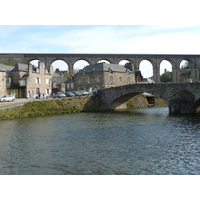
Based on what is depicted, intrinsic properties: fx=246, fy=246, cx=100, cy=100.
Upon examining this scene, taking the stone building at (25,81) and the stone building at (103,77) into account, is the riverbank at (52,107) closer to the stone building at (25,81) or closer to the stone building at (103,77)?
the stone building at (103,77)

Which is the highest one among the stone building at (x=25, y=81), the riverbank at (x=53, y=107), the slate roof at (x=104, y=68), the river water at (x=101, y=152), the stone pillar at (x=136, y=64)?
the stone pillar at (x=136, y=64)

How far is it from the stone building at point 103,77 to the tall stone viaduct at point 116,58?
21.1 m

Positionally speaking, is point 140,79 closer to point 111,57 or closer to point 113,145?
point 111,57

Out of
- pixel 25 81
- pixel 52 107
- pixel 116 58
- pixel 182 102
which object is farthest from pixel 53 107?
pixel 116 58

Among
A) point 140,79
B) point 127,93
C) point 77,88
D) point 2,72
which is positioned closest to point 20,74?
point 2,72

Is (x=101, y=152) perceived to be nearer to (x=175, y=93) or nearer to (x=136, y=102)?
(x=175, y=93)

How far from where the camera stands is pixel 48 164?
10547 millimetres

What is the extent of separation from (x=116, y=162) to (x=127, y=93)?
88.2 feet

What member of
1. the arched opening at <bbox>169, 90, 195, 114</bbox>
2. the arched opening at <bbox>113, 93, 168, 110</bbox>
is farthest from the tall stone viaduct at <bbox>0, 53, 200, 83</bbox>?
the arched opening at <bbox>169, 90, 195, 114</bbox>

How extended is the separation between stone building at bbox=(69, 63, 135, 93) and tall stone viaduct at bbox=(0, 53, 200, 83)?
2114cm

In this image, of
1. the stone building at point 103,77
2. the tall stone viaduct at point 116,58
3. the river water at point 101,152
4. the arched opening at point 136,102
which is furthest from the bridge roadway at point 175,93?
Result: the tall stone viaduct at point 116,58

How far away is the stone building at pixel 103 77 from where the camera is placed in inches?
1834

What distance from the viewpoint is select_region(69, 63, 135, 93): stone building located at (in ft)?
153

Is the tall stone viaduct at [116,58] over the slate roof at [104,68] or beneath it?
over
